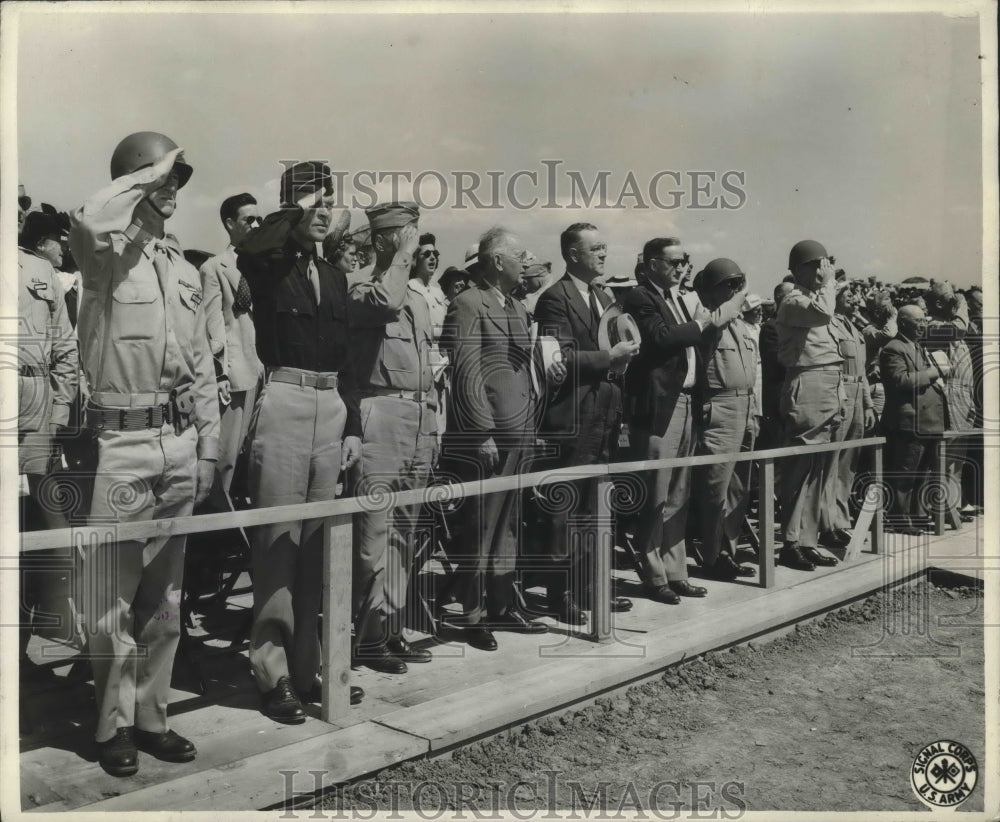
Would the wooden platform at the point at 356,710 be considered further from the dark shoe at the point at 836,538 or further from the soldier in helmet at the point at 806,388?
the dark shoe at the point at 836,538

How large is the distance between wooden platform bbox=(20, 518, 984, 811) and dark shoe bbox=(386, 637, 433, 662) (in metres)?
0.08

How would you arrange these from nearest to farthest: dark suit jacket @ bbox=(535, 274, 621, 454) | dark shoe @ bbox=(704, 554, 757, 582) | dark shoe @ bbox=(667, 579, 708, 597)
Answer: dark suit jacket @ bbox=(535, 274, 621, 454) < dark shoe @ bbox=(667, 579, 708, 597) < dark shoe @ bbox=(704, 554, 757, 582)

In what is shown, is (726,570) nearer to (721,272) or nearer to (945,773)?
(721,272)

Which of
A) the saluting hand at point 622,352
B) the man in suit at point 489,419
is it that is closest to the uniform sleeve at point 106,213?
the man in suit at point 489,419

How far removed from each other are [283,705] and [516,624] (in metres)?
1.71

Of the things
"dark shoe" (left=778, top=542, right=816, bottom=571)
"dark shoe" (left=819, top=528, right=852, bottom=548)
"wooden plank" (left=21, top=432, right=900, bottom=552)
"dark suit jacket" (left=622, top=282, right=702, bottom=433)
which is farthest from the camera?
"dark shoe" (left=819, top=528, right=852, bottom=548)

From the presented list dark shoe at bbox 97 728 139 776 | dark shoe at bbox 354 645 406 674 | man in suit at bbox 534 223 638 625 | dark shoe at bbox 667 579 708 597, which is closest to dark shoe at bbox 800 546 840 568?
dark shoe at bbox 667 579 708 597

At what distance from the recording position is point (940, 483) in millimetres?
9141

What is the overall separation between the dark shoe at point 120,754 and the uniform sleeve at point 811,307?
5.24 meters

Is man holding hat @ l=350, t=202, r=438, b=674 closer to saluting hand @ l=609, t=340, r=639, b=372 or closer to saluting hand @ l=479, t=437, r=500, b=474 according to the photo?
saluting hand @ l=479, t=437, r=500, b=474

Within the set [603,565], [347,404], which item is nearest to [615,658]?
[603,565]

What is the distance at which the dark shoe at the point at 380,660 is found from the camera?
4887mm

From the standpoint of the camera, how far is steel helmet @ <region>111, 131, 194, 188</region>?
12.0 feet

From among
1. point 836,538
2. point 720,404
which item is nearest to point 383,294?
point 720,404
